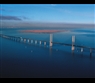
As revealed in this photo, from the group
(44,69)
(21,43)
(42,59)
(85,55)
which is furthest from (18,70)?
(21,43)

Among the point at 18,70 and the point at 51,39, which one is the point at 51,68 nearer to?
the point at 18,70

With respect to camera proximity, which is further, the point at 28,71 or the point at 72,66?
the point at 72,66

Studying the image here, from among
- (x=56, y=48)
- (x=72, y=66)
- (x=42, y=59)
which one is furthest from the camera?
(x=56, y=48)

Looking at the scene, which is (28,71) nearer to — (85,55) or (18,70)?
(18,70)

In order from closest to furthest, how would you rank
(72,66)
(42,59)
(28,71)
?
(28,71) < (72,66) < (42,59)
